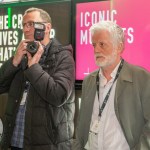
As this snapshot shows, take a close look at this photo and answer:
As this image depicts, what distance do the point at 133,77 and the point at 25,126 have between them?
0.89 meters

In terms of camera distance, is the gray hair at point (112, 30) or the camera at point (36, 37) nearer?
the gray hair at point (112, 30)

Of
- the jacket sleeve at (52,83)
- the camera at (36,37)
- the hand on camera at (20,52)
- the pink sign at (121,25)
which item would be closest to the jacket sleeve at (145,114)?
the jacket sleeve at (52,83)

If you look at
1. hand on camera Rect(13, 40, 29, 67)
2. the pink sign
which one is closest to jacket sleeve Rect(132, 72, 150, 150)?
the pink sign

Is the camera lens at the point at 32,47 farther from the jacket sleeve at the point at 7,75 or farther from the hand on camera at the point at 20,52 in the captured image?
the jacket sleeve at the point at 7,75

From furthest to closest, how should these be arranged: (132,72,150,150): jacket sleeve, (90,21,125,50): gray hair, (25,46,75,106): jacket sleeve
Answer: (25,46,75,106): jacket sleeve < (90,21,125,50): gray hair < (132,72,150,150): jacket sleeve

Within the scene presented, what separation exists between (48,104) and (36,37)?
53 centimetres

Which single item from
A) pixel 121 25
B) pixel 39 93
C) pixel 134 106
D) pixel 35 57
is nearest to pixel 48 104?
pixel 39 93

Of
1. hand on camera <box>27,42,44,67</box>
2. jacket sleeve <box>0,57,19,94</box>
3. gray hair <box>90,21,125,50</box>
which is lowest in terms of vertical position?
jacket sleeve <box>0,57,19,94</box>

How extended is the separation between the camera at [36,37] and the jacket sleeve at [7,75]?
0.24 m

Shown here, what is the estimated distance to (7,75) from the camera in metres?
2.77

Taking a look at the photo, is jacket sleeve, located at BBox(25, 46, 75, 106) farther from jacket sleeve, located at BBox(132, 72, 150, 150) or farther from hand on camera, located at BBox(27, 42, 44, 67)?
jacket sleeve, located at BBox(132, 72, 150, 150)

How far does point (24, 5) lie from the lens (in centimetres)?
350

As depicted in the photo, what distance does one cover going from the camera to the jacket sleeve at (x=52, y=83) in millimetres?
2445

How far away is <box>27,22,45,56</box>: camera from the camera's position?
2.61 metres
